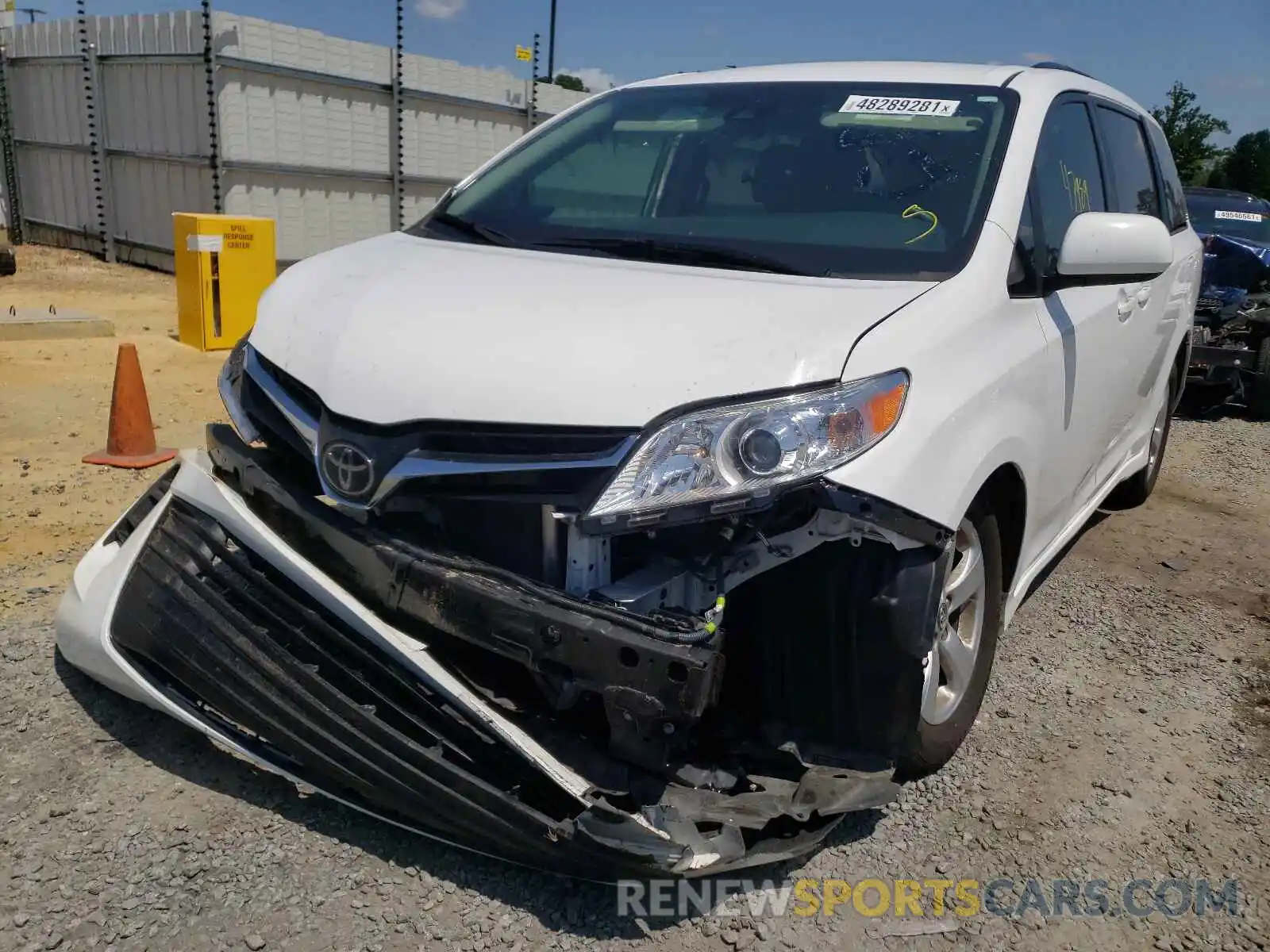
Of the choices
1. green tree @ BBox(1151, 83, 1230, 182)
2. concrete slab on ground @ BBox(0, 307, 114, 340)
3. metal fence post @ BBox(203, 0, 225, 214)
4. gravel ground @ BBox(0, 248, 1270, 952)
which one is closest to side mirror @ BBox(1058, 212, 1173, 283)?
gravel ground @ BBox(0, 248, 1270, 952)

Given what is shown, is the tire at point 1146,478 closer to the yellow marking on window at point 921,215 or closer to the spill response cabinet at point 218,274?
the yellow marking on window at point 921,215

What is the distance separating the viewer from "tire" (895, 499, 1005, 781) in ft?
8.75

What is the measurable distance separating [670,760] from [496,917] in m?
0.51

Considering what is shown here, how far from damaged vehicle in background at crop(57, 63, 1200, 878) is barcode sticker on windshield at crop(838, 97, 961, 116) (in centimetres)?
24

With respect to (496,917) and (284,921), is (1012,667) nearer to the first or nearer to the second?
(496,917)

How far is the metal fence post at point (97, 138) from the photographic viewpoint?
13891mm

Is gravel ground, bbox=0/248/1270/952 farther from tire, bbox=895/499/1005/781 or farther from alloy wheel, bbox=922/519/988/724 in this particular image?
alloy wheel, bbox=922/519/988/724

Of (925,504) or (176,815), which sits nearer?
(925,504)

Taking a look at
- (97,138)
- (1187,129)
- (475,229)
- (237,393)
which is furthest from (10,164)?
(1187,129)

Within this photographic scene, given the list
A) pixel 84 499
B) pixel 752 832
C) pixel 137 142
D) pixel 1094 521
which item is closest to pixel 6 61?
pixel 137 142

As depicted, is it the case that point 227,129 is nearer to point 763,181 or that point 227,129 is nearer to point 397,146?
point 397,146

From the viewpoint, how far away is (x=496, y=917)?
7.56 ft

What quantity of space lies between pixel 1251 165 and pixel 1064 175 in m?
36.4

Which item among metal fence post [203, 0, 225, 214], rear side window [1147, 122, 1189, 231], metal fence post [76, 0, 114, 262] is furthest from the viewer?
metal fence post [76, 0, 114, 262]
